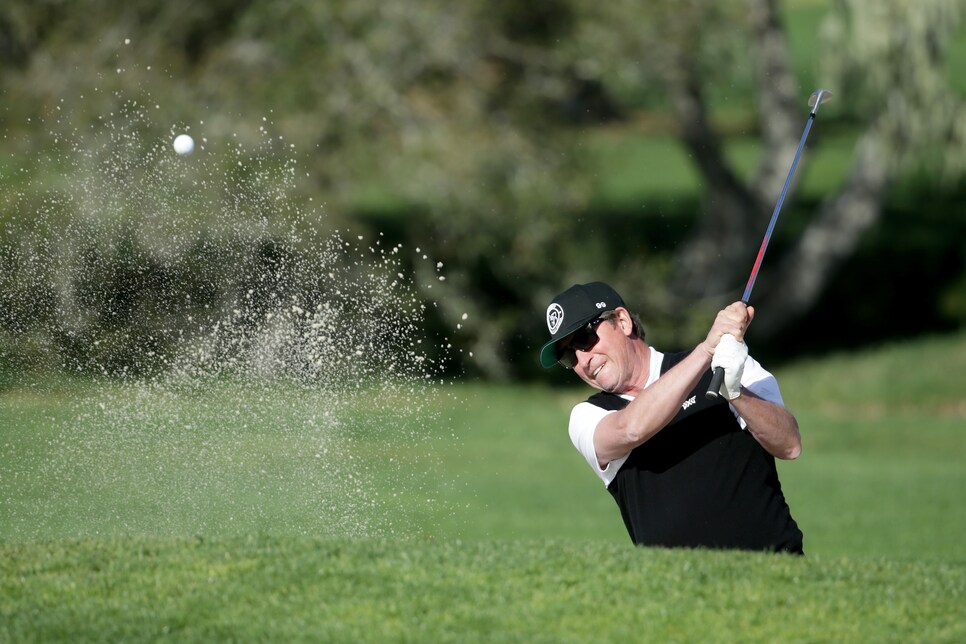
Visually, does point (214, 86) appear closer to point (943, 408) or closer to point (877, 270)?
point (943, 408)

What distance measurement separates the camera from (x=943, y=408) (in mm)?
20312

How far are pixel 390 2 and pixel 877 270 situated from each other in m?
14.1

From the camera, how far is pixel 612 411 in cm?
502

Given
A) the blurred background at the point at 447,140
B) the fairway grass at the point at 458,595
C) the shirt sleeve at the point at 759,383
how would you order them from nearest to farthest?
the fairway grass at the point at 458,595 < the shirt sleeve at the point at 759,383 < the blurred background at the point at 447,140

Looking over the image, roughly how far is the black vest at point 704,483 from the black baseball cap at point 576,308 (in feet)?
1.05

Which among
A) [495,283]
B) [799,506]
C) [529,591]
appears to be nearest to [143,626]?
[529,591]

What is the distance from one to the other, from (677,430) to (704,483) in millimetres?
213

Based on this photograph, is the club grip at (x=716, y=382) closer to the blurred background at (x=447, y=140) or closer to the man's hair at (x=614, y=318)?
the man's hair at (x=614, y=318)

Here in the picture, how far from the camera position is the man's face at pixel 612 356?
5094 millimetres

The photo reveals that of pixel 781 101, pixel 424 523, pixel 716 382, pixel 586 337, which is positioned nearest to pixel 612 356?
pixel 586 337

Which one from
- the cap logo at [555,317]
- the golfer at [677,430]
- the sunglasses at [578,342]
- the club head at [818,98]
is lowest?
the golfer at [677,430]

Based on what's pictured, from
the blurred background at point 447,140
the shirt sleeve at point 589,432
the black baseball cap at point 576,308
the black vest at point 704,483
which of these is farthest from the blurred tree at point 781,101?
the black vest at point 704,483

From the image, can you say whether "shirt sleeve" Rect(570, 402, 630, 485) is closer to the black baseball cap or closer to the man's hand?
the black baseball cap

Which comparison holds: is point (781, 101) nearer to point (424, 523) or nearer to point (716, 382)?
point (424, 523)
